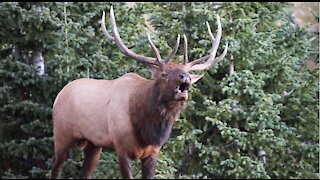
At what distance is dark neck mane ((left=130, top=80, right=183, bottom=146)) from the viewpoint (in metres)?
4.10

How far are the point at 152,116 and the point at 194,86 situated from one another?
322 centimetres

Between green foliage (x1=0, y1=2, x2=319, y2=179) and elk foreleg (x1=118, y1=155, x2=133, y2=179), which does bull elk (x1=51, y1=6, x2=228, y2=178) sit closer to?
elk foreleg (x1=118, y1=155, x2=133, y2=179)

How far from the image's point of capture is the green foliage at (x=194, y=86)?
661 cm

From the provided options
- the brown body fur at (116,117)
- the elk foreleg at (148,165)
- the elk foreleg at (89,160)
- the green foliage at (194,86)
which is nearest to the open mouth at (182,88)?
the brown body fur at (116,117)

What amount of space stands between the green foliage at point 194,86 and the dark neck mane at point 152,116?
2.03m

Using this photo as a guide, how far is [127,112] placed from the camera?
4250 millimetres

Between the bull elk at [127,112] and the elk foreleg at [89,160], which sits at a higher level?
the bull elk at [127,112]

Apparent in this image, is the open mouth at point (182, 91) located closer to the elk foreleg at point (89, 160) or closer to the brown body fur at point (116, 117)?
the brown body fur at point (116, 117)

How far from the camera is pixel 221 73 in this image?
25.0ft

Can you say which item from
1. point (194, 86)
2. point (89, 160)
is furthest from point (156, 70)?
point (194, 86)

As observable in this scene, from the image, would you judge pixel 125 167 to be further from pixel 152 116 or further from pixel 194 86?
pixel 194 86

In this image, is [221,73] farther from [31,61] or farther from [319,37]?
[31,61]

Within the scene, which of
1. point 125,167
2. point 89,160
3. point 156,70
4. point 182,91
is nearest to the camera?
point 182,91

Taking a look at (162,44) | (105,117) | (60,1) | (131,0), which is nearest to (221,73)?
(162,44)
